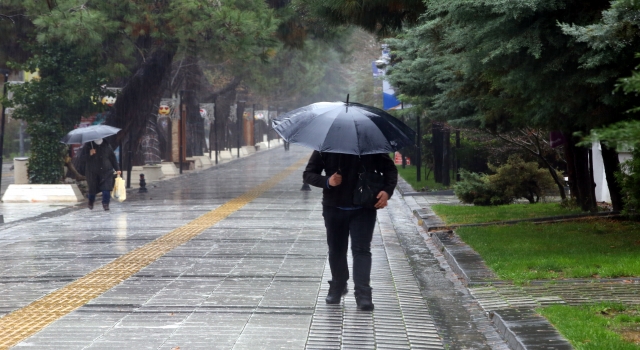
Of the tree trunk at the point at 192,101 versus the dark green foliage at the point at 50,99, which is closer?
the dark green foliage at the point at 50,99

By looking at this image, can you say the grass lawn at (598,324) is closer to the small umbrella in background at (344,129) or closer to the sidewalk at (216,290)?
the sidewalk at (216,290)

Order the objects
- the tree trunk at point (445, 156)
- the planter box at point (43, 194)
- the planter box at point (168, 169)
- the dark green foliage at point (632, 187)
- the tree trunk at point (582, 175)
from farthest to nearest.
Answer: the planter box at point (168, 169) → the tree trunk at point (445, 156) → the planter box at point (43, 194) → the tree trunk at point (582, 175) → the dark green foliage at point (632, 187)

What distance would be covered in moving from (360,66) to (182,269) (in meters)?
41.8

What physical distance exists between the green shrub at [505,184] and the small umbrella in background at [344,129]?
10.3m

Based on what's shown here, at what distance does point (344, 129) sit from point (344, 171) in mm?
381

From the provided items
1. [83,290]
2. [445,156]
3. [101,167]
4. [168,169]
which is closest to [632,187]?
[83,290]

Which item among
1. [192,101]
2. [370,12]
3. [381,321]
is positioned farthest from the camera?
[192,101]

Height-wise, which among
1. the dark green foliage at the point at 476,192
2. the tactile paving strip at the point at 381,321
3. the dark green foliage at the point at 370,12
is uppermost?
the dark green foliage at the point at 370,12

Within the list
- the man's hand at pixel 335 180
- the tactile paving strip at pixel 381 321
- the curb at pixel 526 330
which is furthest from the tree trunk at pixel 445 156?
the curb at pixel 526 330

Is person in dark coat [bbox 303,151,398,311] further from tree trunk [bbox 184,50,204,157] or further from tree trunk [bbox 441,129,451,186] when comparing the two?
tree trunk [bbox 184,50,204,157]

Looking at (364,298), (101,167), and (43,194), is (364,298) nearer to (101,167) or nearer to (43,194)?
(101,167)

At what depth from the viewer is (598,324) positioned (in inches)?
259

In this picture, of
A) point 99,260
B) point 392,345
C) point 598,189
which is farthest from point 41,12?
point 392,345

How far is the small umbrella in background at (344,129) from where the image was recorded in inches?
292
